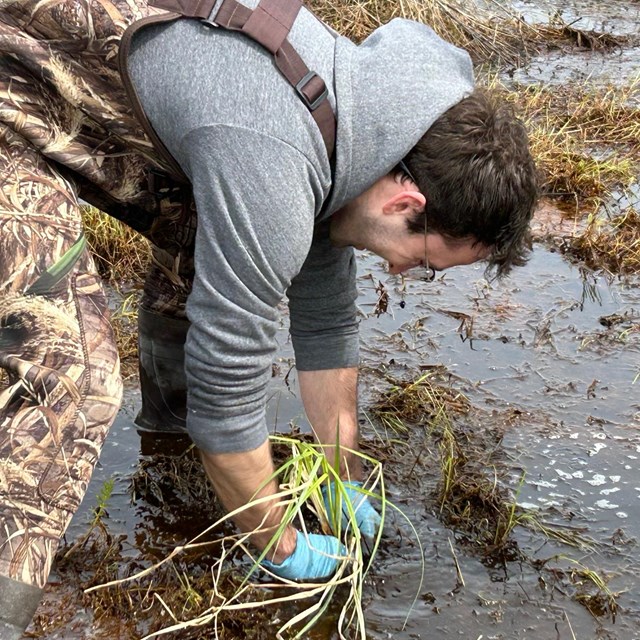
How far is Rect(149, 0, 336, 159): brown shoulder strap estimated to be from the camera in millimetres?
2326

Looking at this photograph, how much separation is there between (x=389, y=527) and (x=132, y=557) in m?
0.86

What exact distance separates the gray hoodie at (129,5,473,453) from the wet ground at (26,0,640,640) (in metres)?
0.87

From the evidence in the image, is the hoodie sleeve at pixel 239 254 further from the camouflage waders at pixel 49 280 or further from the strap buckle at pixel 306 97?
the camouflage waders at pixel 49 280

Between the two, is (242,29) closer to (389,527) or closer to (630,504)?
(389,527)

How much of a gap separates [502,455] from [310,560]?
3.48ft

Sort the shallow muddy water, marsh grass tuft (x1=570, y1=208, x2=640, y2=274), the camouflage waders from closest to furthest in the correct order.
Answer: the camouflage waders → the shallow muddy water → marsh grass tuft (x1=570, y1=208, x2=640, y2=274)

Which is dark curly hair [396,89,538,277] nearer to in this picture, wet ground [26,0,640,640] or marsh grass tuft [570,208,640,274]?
wet ground [26,0,640,640]

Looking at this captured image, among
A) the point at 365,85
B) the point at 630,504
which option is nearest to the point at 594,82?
the point at 630,504

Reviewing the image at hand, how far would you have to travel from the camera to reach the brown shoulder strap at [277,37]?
233cm

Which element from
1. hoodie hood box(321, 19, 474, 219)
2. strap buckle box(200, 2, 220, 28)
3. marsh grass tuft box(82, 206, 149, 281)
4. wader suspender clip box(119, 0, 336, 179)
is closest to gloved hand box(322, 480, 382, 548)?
hoodie hood box(321, 19, 474, 219)

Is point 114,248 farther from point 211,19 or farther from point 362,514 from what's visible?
point 211,19

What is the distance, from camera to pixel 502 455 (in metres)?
3.76

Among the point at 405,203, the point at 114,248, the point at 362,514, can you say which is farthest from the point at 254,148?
the point at 114,248

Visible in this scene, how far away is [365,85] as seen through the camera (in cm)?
241
